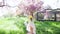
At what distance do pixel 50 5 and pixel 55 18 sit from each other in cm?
16

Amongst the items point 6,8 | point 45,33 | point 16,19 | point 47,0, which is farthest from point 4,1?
point 45,33

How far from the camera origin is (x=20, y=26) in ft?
4.42

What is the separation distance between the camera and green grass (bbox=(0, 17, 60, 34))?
134 centimetres

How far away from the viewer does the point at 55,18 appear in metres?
1.40

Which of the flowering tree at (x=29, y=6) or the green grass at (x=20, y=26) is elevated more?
the flowering tree at (x=29, y=6)

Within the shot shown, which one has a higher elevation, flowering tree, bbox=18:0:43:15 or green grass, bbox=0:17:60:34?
flowering tree, bbox=18:0:43:15

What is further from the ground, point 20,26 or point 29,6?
point 29,6

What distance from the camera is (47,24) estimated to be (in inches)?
54.5

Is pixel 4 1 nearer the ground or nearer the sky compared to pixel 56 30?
nearer the sky

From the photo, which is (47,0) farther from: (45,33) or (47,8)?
(45,33)

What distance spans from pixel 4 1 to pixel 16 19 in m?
0.25

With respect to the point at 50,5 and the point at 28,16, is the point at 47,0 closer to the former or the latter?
the point at 50,5

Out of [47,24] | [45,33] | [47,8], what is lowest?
[45,33]

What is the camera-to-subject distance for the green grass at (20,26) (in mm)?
1338
